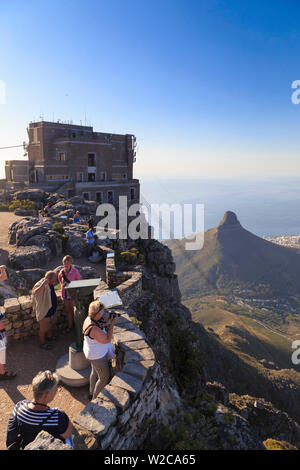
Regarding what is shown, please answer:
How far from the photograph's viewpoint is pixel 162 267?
27438mm

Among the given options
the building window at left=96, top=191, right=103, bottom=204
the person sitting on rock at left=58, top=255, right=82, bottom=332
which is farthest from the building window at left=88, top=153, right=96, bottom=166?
the person sitting on rock at left=58, top=255, right=82, bottom=332

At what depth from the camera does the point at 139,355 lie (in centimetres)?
524

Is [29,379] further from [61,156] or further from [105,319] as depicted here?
[61,156]

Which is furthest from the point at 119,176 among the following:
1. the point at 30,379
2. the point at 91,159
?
the point at 30,379

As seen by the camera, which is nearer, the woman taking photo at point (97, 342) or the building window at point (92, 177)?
the woman taking photo at point (97, 342)

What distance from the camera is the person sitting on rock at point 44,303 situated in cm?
621

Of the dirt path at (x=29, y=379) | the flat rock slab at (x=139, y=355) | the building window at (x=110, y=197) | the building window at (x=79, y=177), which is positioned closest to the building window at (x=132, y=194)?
the building window at (x=110, y=197)

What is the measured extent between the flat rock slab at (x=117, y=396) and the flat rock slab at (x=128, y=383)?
0.28ft

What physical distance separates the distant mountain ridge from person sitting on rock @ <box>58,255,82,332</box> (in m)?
140

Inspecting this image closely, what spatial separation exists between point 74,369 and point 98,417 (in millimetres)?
1952

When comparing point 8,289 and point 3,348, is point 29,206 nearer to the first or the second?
point 8,289

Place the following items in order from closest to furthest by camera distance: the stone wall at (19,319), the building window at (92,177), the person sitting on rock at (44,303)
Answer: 1. the person sitting on rock at (44,303)
2. the stone wall at (19,319)
3. the building window at (92,177)

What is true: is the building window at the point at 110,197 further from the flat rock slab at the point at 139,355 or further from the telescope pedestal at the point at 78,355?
the flat rock slab at the point at 139,355
